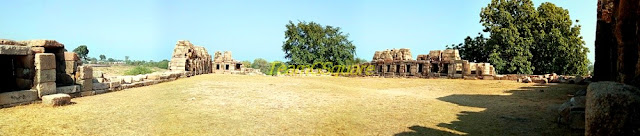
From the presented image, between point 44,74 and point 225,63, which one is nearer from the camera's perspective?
point 44,74

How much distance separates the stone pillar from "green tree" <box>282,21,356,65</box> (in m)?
29.1

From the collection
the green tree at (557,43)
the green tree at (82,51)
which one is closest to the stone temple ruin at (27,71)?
the green tree at (557,43)

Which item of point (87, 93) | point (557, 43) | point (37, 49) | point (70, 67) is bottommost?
point (87, 93)

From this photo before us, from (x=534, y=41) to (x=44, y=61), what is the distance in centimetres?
3127

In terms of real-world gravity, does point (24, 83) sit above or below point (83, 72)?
below

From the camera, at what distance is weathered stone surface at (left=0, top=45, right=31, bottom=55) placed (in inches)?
353

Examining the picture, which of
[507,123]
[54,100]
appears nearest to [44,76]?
[54,100]

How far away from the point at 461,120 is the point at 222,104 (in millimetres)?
6288

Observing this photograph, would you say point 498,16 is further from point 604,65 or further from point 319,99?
point 319,99

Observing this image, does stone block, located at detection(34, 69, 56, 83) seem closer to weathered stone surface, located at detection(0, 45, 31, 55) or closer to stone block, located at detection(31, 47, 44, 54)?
weathered stone surface, located at detection(0, 45, 31, 55)

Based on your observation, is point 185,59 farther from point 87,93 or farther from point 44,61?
point 44,61

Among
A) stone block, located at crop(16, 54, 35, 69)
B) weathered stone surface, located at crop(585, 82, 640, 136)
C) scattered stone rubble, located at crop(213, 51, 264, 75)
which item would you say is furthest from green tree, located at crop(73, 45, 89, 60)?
weathered stone surface, located at crop(585, 82, 640, 136)

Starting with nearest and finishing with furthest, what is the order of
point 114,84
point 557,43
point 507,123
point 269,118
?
point 507,123
point 269,118
point 114,84
point 557,43

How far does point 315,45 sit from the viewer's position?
4075 centimetres
